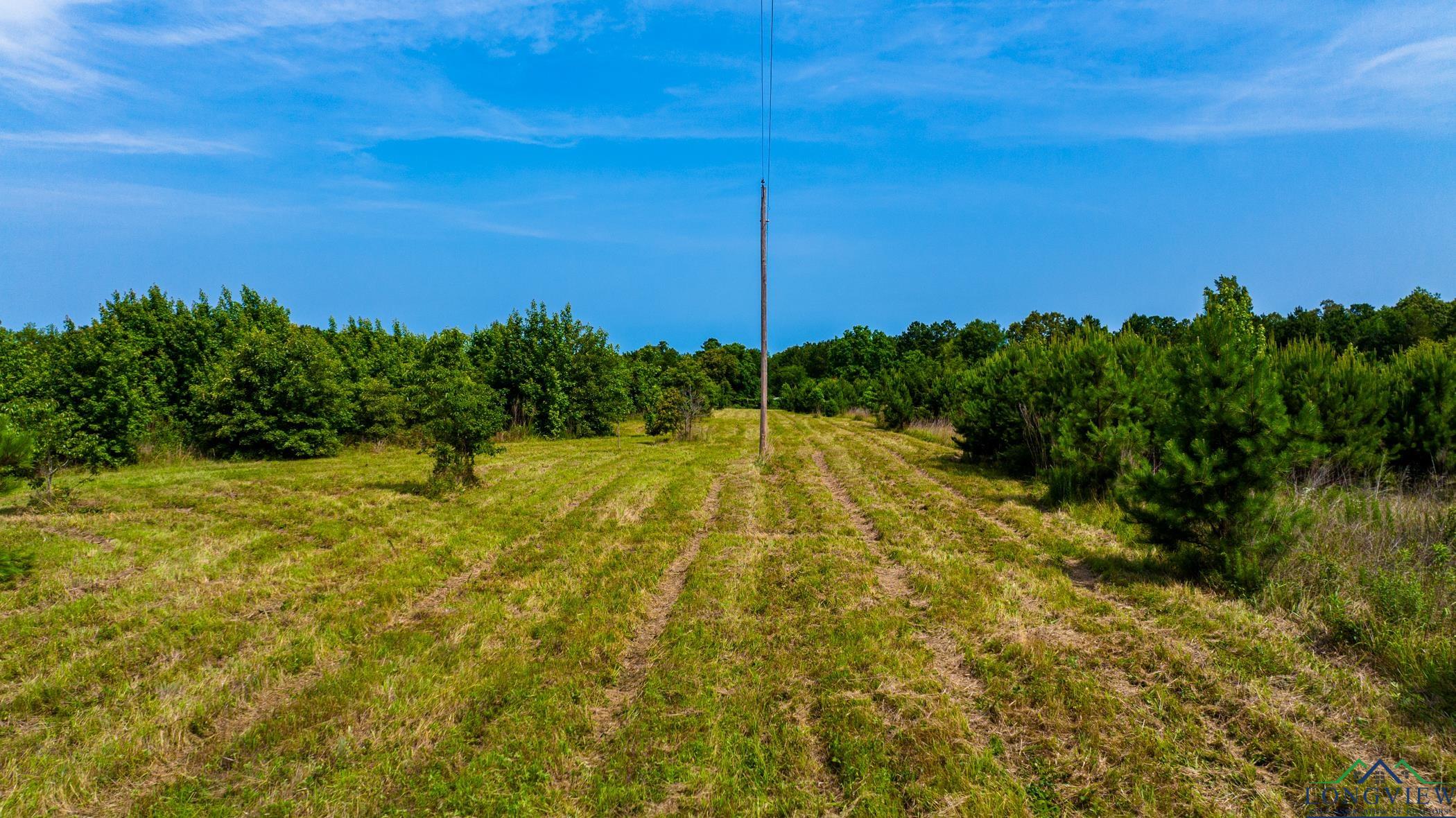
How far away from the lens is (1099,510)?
10273 millimetres

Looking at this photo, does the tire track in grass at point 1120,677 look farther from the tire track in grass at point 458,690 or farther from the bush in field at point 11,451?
the bush in field at point 11,451

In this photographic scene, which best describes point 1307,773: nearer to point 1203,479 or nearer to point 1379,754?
point 1379,754

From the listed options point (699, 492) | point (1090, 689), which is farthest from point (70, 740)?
Result: point (699, 492)

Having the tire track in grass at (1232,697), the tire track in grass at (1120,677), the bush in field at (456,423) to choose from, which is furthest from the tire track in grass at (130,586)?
the tire track in grass at (1232,697)

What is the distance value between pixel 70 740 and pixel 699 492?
10218mm

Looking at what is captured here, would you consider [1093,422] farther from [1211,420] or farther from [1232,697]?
[1232,697]

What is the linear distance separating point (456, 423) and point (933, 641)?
11505mm

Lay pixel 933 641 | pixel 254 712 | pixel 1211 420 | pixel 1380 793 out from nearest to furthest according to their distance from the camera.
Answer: pixel 1380 793, pixel 254 712, pixel 933 641, pixel 1211 420

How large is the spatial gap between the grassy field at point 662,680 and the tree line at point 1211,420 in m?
1.00

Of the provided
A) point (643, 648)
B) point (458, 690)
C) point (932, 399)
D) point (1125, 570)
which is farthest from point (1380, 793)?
point (932, 399)

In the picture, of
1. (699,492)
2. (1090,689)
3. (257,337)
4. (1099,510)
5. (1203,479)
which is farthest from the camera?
(257,337)

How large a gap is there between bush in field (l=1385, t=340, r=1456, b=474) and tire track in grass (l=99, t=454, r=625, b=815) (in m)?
16.6

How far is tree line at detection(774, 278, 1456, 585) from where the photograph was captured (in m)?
6.30

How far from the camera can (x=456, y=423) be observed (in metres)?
13.1
